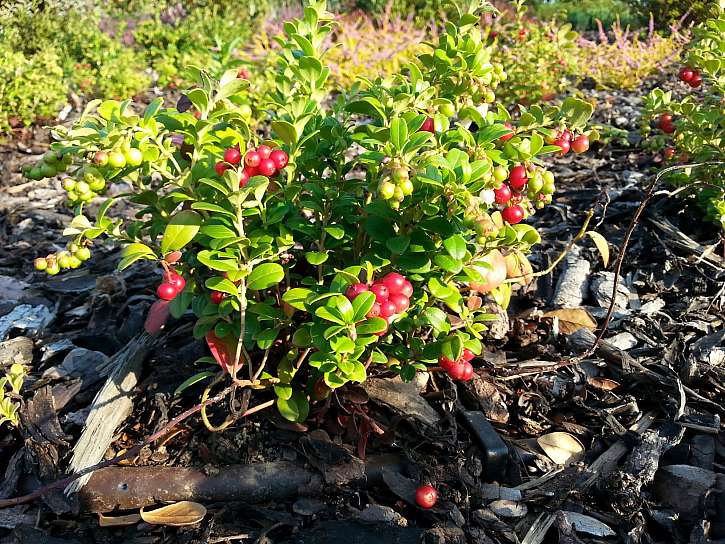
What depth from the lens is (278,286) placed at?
217 centimetres

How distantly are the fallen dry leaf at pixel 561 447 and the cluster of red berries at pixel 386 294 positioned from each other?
0.93m

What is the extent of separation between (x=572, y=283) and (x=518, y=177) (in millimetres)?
1402

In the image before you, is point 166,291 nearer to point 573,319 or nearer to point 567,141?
point 567,141

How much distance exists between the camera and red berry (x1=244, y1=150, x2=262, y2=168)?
5.97ft

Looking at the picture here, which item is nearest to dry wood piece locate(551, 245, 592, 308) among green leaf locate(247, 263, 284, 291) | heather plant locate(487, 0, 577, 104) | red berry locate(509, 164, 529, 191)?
red berry locate(509, 164, 529, 191)

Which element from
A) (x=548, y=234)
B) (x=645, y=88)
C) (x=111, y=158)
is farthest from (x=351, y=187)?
(x=645, y=88)

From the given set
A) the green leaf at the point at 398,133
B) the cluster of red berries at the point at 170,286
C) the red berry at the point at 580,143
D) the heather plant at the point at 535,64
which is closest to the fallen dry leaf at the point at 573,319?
the red berry at the point at 580,143

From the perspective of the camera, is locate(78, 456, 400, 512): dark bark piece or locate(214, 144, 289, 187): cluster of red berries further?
locate(78, 456, 400, 512): dark bark piece

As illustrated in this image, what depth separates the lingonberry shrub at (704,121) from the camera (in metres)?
2.98

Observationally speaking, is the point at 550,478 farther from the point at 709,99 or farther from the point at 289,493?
the point at 709,99

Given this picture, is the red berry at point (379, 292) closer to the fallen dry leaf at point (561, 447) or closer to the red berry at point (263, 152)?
the red berry at point (263, 152)

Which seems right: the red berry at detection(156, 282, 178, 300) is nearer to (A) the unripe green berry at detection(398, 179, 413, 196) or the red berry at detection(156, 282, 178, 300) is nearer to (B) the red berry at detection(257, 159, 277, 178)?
(B) the red berry at detection(257, 159, 277, 178)

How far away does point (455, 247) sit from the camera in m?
1.72

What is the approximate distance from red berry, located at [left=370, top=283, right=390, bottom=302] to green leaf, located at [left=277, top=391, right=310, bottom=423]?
62 centimetres
